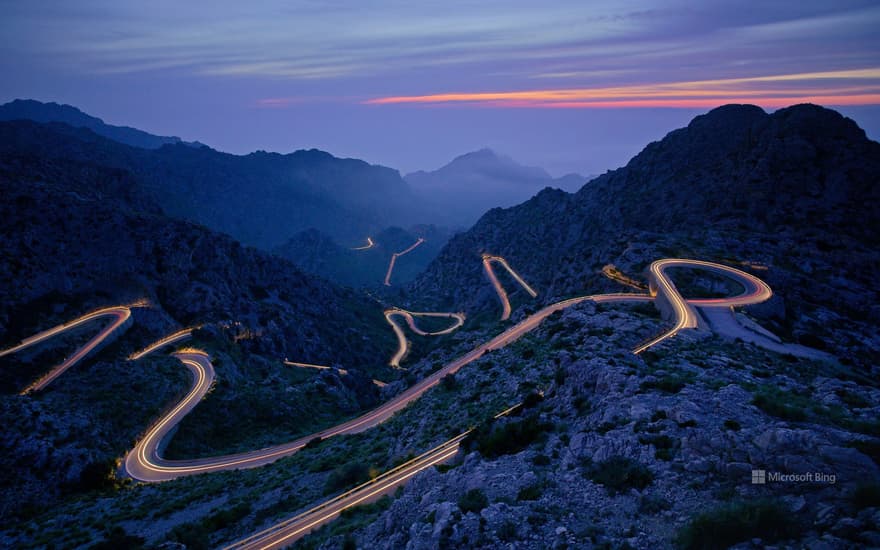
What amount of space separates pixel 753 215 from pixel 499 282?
66499 mm

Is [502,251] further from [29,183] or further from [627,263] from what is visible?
[29,183]

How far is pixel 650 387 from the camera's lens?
21.4 meters

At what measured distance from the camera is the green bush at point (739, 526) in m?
11.2

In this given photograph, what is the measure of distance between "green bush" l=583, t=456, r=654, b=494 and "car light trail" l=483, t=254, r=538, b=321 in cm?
8535

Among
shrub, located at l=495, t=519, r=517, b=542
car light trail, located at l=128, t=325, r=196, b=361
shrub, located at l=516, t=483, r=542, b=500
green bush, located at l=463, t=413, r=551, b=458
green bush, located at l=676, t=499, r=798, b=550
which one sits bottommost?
car light trail, located at l=128, t=325, r=196, b=361

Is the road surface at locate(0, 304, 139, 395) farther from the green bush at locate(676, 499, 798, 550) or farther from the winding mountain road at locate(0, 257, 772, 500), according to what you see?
the green bush at locate(676, 499, 798, 550)

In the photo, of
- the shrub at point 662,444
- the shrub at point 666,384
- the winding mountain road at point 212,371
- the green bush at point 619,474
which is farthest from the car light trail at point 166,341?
the shrub at point 662,444

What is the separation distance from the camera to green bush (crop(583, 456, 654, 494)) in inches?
588

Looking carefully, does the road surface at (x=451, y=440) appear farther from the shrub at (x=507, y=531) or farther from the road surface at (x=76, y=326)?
the road surface at (x=76, y=326)

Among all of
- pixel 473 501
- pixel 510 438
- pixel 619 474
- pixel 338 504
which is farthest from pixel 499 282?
pixel 473 501

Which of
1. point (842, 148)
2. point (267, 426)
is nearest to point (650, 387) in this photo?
point (267, 426)

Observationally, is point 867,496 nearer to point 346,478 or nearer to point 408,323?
point 346,478

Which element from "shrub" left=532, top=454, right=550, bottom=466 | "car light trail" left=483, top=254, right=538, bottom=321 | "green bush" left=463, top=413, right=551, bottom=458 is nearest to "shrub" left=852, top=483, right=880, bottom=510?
"shrub" left=532, top=454, right=550, bottom=466

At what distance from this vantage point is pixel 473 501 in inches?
605
